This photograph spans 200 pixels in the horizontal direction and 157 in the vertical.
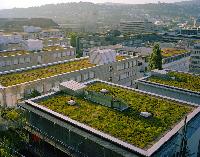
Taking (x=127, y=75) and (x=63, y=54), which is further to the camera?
(x=63, y=54)

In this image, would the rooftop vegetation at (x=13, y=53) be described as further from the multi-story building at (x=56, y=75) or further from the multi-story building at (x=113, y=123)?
the multi-story building at (x=113, y=123)

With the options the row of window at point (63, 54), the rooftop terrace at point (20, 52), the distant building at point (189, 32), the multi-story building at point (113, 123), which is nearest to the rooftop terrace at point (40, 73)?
the row of window at point (63, 54)

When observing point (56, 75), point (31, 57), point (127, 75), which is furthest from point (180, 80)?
point (31, 57)

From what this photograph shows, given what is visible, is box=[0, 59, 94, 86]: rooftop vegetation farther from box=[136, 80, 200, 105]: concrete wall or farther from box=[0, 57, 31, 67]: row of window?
box=[136, 80, 200, 105]: concrete wall

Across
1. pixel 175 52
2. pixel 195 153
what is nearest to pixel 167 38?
pixel 175 52

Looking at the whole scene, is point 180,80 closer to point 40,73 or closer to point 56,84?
point 56,84

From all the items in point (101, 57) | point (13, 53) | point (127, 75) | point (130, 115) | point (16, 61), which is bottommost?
point (127, 75)

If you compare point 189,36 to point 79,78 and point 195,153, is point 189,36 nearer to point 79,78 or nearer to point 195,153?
point 79,78
